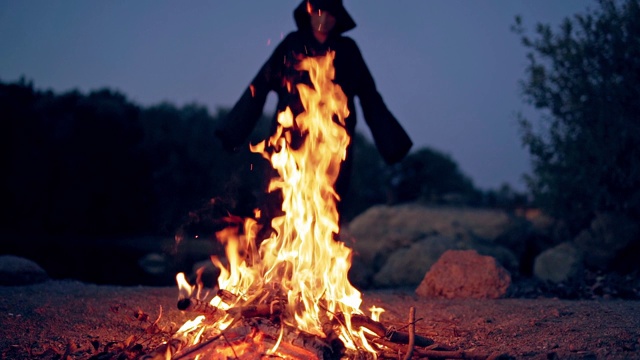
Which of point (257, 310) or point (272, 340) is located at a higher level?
point (257, 310)

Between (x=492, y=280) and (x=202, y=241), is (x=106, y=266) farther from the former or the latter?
(x=492, y=280)

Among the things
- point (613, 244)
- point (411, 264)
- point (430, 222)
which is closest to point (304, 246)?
point (411, 264)

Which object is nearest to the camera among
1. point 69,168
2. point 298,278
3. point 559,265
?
point 298,278

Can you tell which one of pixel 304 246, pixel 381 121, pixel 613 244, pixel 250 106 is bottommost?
pixel 613 244

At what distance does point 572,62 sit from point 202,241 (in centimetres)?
1149

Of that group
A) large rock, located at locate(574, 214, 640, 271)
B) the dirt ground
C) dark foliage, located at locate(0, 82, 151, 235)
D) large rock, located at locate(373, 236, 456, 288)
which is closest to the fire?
the dirt ground

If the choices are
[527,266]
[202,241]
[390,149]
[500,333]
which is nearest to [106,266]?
[202,241]

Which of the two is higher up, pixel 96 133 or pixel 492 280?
pixel 96 133

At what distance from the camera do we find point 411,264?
1052 centimetres

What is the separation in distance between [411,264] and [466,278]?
3.69 meters

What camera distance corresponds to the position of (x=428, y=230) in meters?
13.9

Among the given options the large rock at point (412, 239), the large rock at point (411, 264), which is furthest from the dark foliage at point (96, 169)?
the large rock at point (411, 264)

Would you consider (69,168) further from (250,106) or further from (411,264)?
(250,106)

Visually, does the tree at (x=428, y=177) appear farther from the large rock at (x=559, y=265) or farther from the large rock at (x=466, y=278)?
the large rock at (x=466, y=278)
